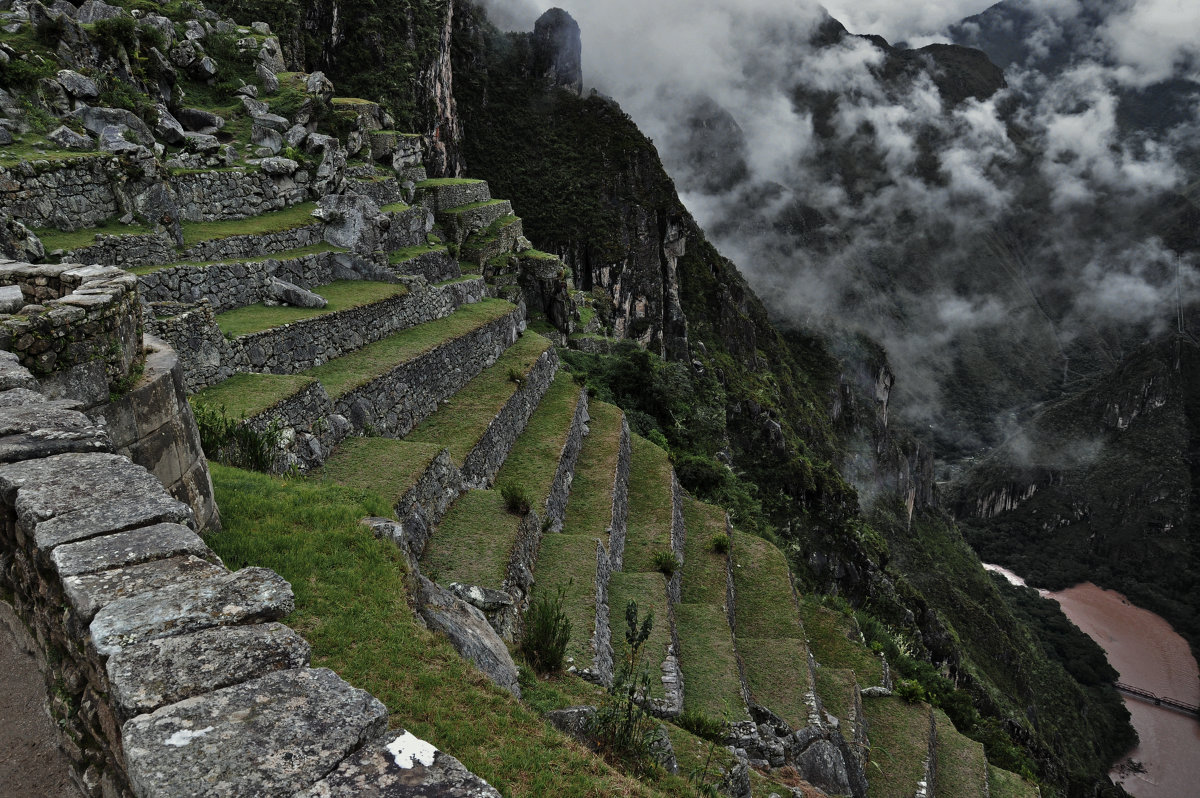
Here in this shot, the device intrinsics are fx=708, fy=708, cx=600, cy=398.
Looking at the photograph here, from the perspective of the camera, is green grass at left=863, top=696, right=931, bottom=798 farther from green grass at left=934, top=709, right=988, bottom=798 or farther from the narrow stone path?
the narrow stone path

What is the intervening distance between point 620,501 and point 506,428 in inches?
154

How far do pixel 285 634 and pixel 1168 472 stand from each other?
175m

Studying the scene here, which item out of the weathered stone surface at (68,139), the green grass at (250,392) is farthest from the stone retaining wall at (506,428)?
the weathered stone surface at (68,139)

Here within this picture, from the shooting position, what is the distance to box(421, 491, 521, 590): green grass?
11125 mm

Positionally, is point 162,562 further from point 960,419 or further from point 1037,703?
point 960,419

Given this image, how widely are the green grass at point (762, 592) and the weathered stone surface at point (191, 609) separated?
15.7 metres

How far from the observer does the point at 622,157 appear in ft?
254

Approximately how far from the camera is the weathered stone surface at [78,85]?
56.8ft

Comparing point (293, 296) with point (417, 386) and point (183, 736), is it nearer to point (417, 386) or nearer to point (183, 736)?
point (417, 386)

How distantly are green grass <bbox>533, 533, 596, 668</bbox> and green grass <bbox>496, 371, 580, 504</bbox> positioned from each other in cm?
113

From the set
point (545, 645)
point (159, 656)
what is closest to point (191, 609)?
point (159, 656)

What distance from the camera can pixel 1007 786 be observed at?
18766 mm

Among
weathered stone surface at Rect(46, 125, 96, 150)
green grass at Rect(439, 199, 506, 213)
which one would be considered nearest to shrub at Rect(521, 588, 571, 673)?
weathered stone surface at Rect(46, 125, 96, 150)

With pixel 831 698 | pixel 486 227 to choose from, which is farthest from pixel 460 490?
pixel 486 227
